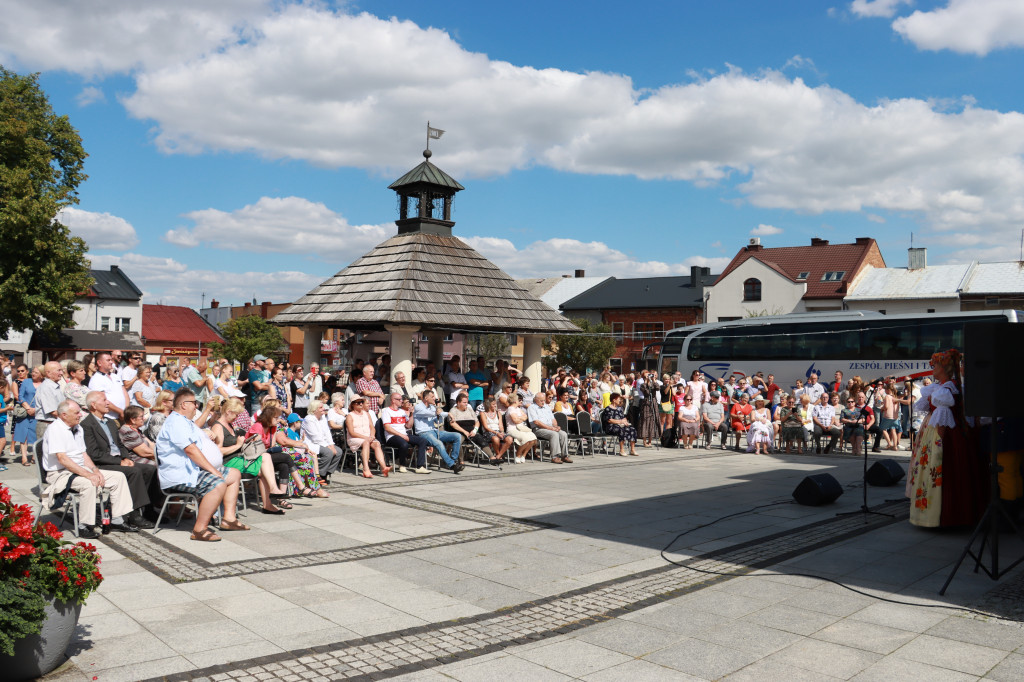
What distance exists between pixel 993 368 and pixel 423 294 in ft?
44.5

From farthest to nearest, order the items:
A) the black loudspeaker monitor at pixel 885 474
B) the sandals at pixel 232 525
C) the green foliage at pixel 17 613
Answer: the black loudspeaker monitor at pixel 885 474 → the sandals at pixel 232 525 → the green foliage at pixel 17 613

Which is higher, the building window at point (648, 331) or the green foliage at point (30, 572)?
the building window at point (648, 331)

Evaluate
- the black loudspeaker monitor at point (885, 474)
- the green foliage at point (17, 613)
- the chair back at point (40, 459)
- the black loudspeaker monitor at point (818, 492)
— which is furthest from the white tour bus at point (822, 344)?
the green foliage at point (17, 613)

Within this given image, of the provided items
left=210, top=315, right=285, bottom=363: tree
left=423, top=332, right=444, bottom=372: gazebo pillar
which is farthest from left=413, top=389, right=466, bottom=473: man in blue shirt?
left=210, top=315, right=285, bottom=363: tree

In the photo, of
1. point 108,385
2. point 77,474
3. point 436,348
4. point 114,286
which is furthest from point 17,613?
point 114,286

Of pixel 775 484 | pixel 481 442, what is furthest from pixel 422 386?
pixel 775 484

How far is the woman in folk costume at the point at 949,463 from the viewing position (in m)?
9.38

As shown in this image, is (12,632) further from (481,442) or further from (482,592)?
(481,442)

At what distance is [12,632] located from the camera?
450cm

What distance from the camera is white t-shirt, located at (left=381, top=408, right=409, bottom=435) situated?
14.5 m

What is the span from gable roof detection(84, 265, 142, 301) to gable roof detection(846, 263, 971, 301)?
186ft

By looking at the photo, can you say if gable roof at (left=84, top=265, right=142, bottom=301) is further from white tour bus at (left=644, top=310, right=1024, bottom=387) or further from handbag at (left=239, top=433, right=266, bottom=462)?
handbag at (left=239, top=433, right=266, bottom=462)

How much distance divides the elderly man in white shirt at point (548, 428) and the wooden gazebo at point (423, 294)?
116 inches

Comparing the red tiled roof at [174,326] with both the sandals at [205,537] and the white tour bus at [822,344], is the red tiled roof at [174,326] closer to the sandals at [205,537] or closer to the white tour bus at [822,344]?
the white tour bus at [822,344]
